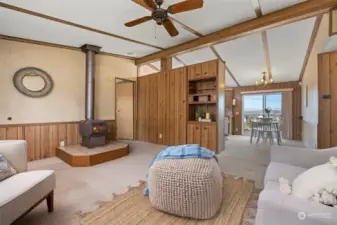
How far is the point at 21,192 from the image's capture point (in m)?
1.45

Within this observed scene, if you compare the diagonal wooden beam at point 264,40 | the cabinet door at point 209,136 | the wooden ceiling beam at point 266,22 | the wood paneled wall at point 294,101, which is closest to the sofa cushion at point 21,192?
the cabinet door at point 209,136

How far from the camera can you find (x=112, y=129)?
5.33m

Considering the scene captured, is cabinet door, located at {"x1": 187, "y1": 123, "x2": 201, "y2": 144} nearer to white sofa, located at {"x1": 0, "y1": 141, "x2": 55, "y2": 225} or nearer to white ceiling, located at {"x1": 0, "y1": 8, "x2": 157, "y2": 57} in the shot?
white ceiling, located at {"x1": 0, "y1": 8, "x2": 157, "y2": 57}

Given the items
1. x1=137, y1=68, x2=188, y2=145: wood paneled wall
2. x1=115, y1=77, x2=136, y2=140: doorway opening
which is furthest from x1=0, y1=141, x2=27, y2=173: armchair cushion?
x1=115, y1=77, x2=136, y2=140: doorway opening

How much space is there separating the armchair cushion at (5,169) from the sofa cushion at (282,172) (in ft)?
8.34

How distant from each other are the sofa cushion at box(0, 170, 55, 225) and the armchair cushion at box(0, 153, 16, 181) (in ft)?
0.15

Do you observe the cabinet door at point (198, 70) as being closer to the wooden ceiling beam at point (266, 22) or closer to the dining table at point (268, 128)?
the wooden ceiling beam at point (266, 22)

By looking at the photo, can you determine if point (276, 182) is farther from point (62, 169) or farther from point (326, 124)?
point (62, 169)

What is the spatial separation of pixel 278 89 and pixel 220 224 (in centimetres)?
703

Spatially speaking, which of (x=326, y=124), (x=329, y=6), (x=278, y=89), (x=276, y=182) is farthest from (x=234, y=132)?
(x=276, y=182)

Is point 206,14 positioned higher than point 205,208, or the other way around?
point 206,14

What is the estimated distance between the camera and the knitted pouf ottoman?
5.42ft

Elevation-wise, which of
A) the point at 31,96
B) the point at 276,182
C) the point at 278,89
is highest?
the point at 278,89

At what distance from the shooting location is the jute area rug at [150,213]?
1.68 m
